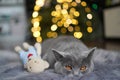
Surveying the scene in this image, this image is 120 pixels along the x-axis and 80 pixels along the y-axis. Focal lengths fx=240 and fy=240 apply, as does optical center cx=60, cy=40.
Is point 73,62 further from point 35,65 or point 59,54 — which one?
point 35,65

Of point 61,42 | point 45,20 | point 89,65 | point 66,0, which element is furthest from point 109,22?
point 89,65

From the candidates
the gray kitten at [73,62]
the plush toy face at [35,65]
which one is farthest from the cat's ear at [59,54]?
the plush toy face at [35,65]

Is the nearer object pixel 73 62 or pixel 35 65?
pixel 73 62

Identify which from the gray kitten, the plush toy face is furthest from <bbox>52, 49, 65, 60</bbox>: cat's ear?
the plush toy face

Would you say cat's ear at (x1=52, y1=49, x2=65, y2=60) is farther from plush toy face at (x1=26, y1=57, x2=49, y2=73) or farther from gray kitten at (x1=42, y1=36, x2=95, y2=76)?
plush toy face at (x1=26, y1=57, x2=49, y2=73)

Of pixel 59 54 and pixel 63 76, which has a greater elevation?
pixel 59 54

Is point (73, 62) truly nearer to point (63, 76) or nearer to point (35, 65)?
point (63, 76)

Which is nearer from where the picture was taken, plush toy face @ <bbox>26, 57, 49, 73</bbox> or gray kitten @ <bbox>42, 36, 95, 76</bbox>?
gray kitten @ <bbox>42, 36, 95, 76</bbox>

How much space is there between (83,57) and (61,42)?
34 cm

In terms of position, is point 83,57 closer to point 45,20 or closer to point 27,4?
point 45,20

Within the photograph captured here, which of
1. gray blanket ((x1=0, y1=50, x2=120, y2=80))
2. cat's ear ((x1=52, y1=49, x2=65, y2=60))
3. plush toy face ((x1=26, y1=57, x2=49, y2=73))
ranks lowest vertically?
gray blanket ((x1=0, y1=50, x2=120, y2=80))

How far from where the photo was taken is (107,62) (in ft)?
5.08

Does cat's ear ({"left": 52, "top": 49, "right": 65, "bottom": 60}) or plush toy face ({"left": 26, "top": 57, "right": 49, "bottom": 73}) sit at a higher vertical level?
cat's ear ({"left": 52, "top": 49, "right": 65, "bottom": 60})

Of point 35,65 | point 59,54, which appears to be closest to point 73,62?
point 59,54
